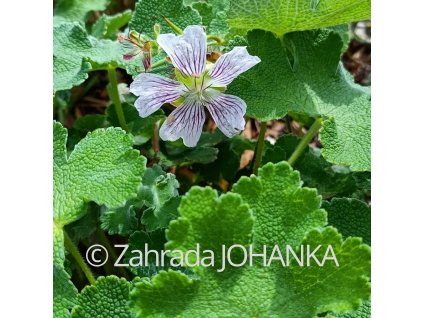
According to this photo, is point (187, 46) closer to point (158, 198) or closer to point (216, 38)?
point (216, 38)

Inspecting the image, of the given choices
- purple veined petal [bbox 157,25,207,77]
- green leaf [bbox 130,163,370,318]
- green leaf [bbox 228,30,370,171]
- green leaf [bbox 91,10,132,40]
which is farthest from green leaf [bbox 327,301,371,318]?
green leaf [bbox 91,10,132,40]

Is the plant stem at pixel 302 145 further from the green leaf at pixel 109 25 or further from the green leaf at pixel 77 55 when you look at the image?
the green leaf at pixel 109 25

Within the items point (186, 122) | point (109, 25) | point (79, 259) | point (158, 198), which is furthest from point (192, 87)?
point (109, 25)

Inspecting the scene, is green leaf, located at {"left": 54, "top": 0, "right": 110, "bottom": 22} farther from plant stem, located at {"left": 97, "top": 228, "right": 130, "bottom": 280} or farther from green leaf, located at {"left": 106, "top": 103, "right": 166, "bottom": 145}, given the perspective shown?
plant stem, located at {"left": 97, "top": 228, "right": 130, "bottom": 280}

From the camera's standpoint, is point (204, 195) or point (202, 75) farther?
point (202, 75)

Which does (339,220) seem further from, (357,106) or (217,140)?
(217,140)
